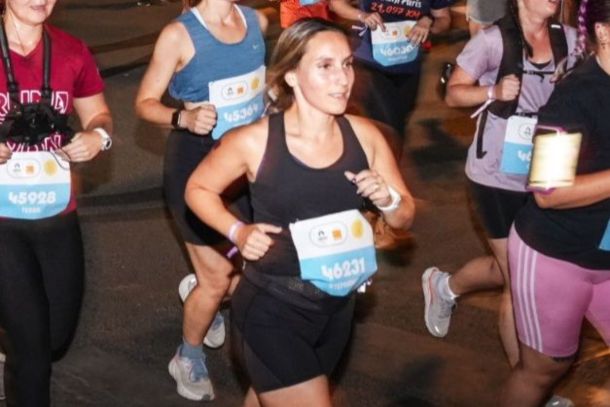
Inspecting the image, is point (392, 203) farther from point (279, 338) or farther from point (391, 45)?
point (391, 45)

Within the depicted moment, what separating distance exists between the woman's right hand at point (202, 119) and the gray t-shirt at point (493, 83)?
3.59 ft

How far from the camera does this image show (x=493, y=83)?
18.8 ft

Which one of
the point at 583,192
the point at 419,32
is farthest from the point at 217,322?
the point at 583,192

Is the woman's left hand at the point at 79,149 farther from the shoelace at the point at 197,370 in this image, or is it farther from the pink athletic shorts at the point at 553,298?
the pink athletic shorts at the point at 553,298

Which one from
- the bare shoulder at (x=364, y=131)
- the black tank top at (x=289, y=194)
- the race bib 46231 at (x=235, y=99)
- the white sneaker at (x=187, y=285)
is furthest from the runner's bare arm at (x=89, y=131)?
the white sneaker at (x=187, y=285)

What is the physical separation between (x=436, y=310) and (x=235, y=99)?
5.26ft

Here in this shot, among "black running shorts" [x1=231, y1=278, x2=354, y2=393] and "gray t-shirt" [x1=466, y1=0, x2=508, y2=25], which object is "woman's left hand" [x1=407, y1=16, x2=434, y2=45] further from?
"black running shorts" [x1=231, y1=278, x2=354, y2=393]

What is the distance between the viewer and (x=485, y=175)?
5.81m

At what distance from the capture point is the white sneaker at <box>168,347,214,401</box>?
601 cm

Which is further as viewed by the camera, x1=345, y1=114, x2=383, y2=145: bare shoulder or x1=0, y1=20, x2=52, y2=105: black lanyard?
x1=0, y1=20, x2=52, y2=105: black lanyard

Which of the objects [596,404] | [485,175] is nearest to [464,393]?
[596,404]

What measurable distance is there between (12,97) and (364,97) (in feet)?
9.61

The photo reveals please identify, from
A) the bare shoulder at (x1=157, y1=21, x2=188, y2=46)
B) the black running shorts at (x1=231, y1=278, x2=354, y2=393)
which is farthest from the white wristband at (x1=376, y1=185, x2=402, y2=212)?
the bare shoulder at (x1=157, y1=21, x2=188, y2=46)

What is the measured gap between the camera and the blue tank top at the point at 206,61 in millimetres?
5734
